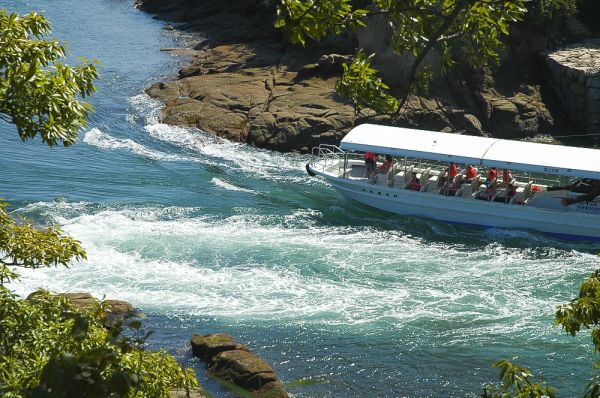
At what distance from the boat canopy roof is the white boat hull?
132 cm

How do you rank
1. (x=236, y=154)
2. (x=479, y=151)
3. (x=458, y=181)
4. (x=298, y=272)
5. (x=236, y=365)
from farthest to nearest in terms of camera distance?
(x=236, y=154), (x=458, y=181), (x=479, y=151), (x=298, y=272), (x=236, y=365)

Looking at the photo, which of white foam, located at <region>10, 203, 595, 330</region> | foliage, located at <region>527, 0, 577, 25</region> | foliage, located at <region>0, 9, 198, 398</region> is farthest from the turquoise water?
foliage, located at <region>527, 0, 577, 25</region>

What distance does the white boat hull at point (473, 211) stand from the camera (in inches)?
1160

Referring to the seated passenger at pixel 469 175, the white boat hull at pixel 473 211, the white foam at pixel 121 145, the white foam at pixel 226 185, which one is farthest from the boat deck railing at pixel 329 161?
the white foam at pixel 121 145

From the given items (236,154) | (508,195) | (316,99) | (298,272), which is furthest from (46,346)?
(316,99)

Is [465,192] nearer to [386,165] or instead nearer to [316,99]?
[386,165]

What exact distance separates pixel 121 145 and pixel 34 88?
26501 millimetres

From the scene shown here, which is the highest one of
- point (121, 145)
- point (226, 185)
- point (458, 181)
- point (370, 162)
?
point (370, 162)

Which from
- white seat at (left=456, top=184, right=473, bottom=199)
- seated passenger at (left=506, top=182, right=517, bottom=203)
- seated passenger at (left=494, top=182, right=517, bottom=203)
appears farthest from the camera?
white seat at (left=456, top=184, right=473, bottom=199)

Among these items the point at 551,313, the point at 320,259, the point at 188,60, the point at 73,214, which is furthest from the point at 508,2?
the point at 188,60

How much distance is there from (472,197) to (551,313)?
7.78 m

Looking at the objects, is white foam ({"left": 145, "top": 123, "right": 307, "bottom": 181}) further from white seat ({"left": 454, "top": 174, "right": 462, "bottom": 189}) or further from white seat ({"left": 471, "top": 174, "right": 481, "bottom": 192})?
white seat ({"left": 471, "top": 174, "right": 481, "bottom": 192})

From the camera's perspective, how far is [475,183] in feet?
101

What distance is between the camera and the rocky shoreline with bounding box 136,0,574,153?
37.6 m
